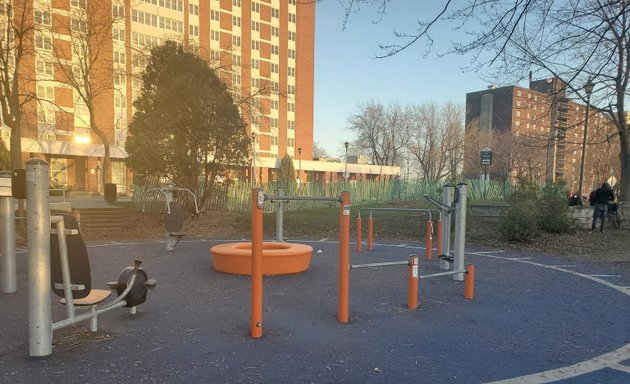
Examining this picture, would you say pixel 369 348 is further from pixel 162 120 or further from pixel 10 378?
pixel 162 120

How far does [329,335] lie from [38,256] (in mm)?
2714

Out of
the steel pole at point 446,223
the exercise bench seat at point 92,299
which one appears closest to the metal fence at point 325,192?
the steel pole at point 446,223

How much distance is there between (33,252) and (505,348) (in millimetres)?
→ 4285

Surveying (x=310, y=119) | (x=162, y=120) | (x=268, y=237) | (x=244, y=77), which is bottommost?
(x=268, y=237)

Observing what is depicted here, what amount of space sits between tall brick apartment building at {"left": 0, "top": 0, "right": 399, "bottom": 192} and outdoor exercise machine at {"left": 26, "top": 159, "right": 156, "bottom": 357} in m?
16.7

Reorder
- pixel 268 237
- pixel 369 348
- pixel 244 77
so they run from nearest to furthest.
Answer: pixel 369 348 → pixel 268 237 → pixel 244 77

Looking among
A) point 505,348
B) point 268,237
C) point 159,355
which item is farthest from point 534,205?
point 159,355

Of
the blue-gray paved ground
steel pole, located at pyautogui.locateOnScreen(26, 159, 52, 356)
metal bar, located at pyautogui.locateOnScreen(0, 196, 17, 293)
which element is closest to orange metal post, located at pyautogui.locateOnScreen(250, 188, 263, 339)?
the blue-gray paved ground

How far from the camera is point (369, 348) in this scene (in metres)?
3.88

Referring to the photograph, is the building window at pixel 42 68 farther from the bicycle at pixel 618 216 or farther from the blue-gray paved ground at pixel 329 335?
the bicycle at pixel 618 216

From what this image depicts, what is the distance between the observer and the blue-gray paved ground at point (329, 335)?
3.34 metres

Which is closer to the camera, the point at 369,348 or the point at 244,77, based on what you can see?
the point at 369,348

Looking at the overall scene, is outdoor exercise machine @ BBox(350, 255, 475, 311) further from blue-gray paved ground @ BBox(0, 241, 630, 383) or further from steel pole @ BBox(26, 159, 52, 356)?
steel pole @ BBox(26, 159, 52, 356)

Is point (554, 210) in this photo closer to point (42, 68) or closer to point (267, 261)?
point (267, 261)
